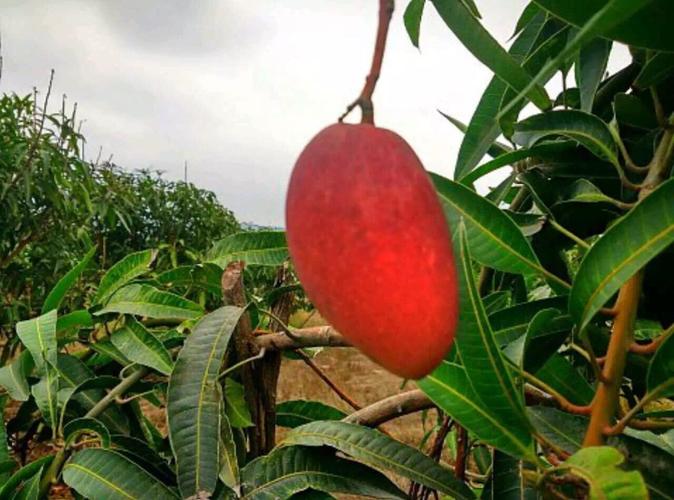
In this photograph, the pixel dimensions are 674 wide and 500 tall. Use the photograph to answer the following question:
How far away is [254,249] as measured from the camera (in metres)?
0.70

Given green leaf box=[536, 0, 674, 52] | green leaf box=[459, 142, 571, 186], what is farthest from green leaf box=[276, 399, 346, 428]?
green leaf box=[536, 0, 674, 52]

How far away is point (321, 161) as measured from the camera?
0.24m

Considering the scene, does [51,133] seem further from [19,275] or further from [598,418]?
[598,418]

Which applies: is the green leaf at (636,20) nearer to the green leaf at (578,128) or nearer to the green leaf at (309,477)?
the green leaf at (578,128)

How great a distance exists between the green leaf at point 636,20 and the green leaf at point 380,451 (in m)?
0.32

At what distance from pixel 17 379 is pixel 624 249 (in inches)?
27.2

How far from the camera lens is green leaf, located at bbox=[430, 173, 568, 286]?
446mm

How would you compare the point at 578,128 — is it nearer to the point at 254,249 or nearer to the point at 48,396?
the point at 254,249

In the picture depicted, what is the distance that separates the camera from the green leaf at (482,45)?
0.40 metres

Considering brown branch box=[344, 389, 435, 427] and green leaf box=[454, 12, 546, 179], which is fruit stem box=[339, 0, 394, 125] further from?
brown branch box=[344, 389, 435, 427]

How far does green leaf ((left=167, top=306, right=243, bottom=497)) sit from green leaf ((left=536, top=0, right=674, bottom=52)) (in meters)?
0.39

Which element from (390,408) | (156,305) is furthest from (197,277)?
(390,408)

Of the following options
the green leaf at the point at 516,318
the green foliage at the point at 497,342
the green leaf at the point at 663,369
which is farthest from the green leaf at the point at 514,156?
the green leaf at the point at 663,369

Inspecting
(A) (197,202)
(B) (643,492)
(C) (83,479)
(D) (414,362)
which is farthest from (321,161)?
(A) (197,202)
